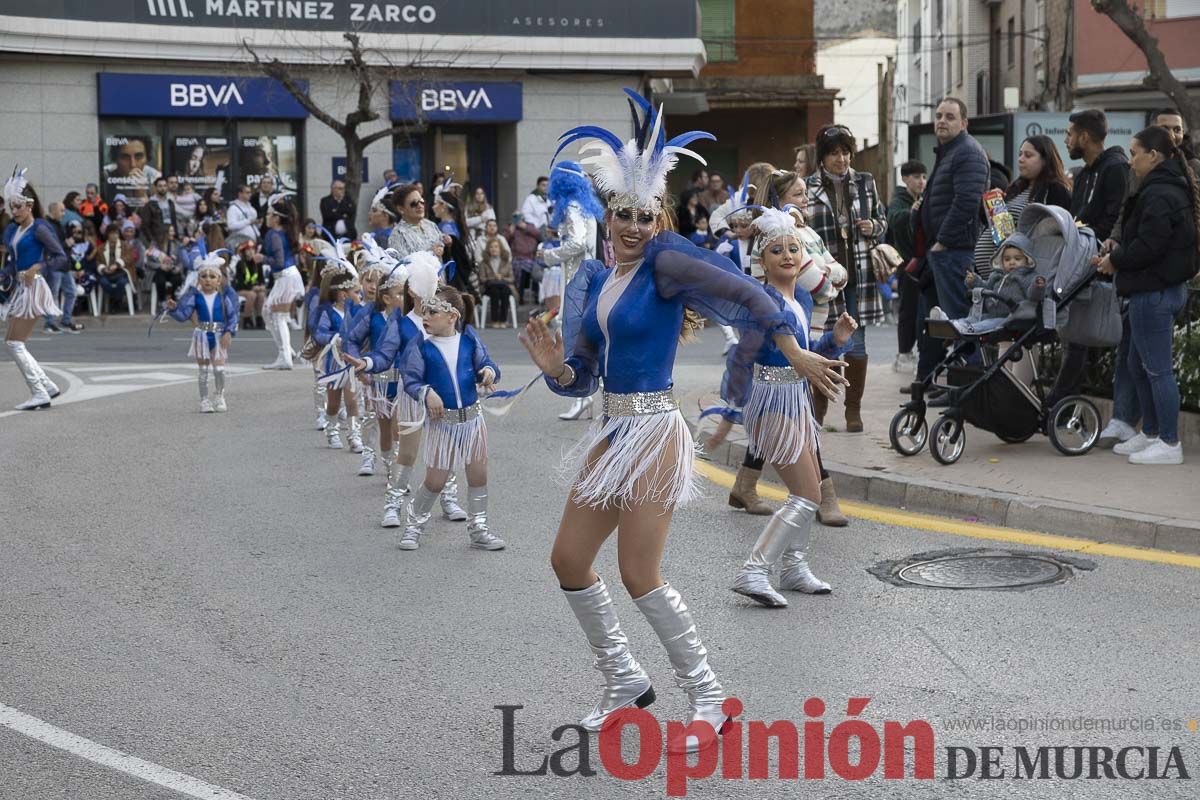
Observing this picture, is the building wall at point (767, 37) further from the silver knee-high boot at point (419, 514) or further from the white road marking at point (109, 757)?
the white road marking at point (109, 757)

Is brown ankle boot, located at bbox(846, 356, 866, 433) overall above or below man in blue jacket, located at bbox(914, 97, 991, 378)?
below

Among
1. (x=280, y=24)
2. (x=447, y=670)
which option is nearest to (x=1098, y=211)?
(x=447, y=670)

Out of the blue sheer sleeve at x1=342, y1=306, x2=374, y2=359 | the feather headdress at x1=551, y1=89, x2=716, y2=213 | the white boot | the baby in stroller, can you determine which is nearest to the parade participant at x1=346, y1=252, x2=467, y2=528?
the blue sheer sleeve at x1=342, y1=306, x2=374, y2=359

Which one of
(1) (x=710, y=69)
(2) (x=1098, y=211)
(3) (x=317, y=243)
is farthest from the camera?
(1) (x=710, y=69)

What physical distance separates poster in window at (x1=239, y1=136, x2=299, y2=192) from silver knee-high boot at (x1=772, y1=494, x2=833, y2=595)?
2454cm

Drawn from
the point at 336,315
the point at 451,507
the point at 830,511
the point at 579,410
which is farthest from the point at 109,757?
the point at 579,410

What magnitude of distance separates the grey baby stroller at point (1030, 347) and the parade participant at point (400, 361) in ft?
10.3

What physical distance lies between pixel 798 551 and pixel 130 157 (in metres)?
25.3

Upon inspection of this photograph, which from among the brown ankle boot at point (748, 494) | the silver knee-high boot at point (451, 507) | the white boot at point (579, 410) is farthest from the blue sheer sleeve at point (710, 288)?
the white boot at point (579, 410)

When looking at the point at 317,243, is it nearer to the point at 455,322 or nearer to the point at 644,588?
the point at 455,322

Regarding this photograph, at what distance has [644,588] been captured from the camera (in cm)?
538

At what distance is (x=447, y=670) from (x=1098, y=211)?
6.79 m

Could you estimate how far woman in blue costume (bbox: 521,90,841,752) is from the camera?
212 inches

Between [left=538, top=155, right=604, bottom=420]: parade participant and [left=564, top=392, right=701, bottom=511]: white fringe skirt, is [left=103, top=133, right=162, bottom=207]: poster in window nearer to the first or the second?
[left=538, top=155, right=604, bottom=420]: parade participant
